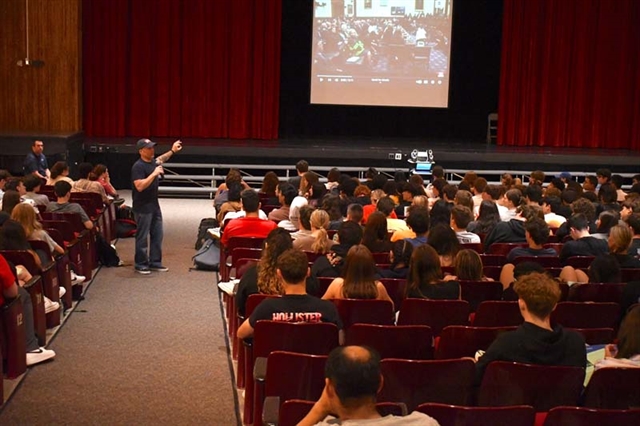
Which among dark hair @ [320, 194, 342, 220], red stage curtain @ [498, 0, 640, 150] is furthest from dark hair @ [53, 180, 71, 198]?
red stage curtain @ [498, 0, 640, 150]

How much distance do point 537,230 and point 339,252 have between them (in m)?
1.59

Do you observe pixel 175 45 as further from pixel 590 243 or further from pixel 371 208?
pixel 590 243

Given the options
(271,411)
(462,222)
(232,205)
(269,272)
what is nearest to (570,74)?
(232,205)

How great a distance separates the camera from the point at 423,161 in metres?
17.2

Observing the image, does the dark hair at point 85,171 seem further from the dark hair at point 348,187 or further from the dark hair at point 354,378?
the dark hair at point 354,378

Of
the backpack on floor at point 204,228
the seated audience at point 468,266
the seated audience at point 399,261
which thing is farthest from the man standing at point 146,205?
the seated audience at point 468,266

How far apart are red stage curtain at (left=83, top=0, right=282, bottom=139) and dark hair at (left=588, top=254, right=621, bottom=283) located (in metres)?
13.7

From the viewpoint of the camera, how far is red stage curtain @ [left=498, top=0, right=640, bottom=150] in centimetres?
2077

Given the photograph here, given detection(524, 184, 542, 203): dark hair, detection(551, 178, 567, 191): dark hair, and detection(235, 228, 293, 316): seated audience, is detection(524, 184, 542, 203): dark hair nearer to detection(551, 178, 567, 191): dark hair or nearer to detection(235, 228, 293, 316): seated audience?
detection(551, 178, 567, 191): dark hair

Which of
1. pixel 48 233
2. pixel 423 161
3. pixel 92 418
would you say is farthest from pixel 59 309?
pixel 423 161

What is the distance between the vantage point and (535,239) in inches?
311

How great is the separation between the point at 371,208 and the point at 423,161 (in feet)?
24.2

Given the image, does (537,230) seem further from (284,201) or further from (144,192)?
(144,192)

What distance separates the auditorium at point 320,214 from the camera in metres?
5.01
